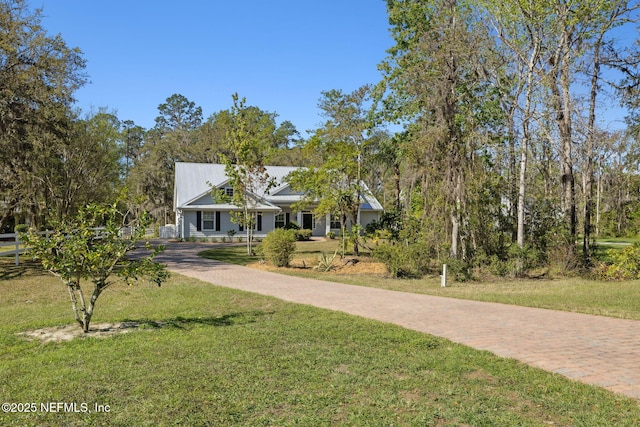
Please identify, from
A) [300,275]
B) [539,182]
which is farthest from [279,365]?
[539,182]

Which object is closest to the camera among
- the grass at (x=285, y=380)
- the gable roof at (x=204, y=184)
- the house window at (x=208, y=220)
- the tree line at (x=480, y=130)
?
the grass at (x=285, y=380)

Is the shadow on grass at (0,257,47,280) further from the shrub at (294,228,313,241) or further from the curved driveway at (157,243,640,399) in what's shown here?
the shrub at (294,228,313,241)

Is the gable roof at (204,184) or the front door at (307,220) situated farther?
the front door at (307,220)

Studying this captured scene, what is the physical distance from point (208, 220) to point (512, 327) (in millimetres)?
27733

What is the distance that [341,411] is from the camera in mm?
4191

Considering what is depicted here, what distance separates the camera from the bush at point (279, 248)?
1764 centimetres

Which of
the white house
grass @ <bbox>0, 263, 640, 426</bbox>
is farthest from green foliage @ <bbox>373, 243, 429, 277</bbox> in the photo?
the white house

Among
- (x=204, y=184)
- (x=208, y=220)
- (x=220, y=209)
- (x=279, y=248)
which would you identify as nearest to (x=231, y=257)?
(x=279, y=248)

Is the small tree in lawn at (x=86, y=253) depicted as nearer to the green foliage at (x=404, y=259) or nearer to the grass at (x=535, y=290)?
the grass at (x=535, y=290)

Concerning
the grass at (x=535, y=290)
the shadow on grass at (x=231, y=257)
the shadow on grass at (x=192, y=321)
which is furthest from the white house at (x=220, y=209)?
the shadow on grass at (x=192, y=321)

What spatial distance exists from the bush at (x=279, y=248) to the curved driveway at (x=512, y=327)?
166 inches

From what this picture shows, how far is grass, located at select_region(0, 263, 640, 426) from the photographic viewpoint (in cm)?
408

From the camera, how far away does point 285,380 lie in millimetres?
4941

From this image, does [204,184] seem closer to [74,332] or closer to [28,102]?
[28,102]
